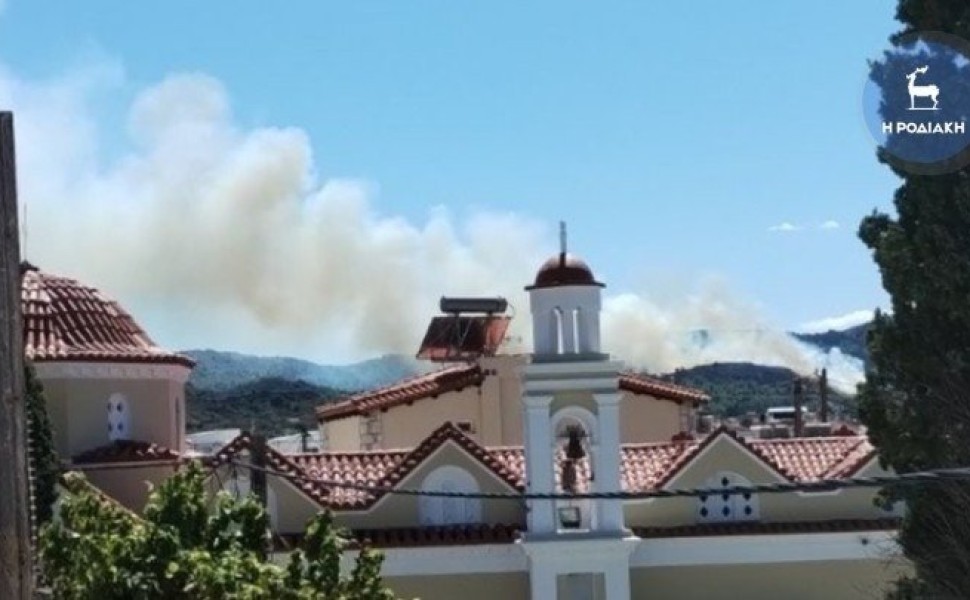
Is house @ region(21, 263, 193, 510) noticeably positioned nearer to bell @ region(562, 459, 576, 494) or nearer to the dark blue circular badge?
bell @ region(562, 459, 576, 494)

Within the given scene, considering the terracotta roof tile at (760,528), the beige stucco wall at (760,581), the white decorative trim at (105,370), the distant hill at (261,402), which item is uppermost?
the distant hill at (261,402)

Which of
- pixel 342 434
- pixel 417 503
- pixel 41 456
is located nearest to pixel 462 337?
pixel 342 434

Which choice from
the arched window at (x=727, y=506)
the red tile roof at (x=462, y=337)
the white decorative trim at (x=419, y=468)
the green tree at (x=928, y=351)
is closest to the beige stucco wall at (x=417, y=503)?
the white decorative trim at (x=419, y=468)

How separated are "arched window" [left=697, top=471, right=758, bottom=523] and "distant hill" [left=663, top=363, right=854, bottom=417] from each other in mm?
44431

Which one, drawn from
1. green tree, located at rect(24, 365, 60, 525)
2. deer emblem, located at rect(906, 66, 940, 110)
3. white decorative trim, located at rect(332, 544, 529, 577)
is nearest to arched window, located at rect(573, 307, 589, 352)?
white decorative trim, located at rect(332, 544, 529, 577)

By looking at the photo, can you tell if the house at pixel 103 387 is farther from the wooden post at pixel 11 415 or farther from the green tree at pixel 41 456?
the wooden post at pixel 11 415

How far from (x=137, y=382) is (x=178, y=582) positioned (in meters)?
12.7

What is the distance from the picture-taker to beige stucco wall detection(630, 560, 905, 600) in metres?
26.0

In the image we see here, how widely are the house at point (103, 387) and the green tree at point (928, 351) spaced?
10.3 meters

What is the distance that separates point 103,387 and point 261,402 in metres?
46.3

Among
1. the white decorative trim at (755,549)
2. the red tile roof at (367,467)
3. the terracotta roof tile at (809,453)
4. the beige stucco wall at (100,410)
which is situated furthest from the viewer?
the terracotta roof tile at (809,453)

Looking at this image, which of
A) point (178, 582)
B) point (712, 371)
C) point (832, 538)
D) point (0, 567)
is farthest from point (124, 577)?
point (712, 371)

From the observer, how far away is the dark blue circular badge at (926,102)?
18.0 meters

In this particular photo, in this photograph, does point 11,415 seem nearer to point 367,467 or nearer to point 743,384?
point 367,467
